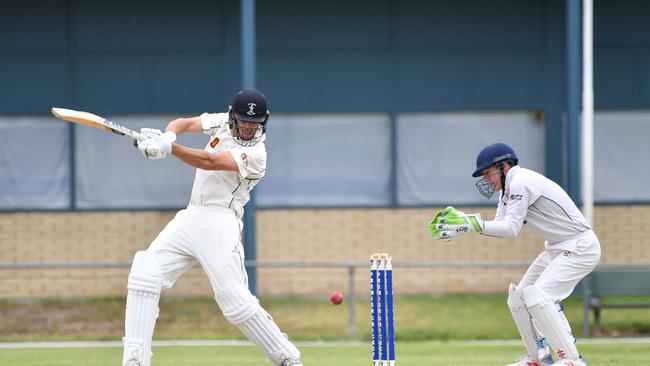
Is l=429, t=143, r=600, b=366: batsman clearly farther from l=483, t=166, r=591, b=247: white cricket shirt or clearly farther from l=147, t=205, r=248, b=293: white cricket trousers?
l=147, t=205, r=248, b=293: white cricket trousers

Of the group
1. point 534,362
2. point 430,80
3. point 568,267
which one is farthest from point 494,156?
point 430,80

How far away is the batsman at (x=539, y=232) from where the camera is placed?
918 cm

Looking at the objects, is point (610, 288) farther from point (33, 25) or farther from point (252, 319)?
point (33, 25)

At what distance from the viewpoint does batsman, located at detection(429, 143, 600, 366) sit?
9.18m

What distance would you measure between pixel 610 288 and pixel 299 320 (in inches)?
147

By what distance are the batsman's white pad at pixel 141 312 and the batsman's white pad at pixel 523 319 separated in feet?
9.38

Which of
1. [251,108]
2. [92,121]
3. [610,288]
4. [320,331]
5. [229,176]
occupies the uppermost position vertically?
[251,108]

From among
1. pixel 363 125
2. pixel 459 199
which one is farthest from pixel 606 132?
pixel 363 125

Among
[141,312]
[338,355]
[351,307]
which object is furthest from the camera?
[351,307]

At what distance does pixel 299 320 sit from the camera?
15047 mm

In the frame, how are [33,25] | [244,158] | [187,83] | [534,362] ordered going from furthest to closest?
[187,83], [33,25], [534,362], [244,158]

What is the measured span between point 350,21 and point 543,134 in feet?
10.4

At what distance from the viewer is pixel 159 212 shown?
56.9ft

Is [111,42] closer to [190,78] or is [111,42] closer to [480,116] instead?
[190,78]
